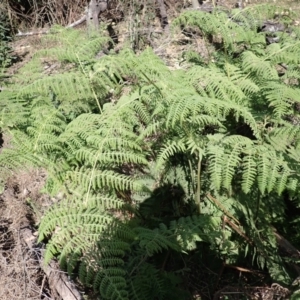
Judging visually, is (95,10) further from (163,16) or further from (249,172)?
(249,172)

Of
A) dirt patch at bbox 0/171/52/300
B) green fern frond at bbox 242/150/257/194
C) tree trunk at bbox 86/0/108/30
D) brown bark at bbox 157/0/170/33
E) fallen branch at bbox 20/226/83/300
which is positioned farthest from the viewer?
brown bark at bbox 157/0/170/33

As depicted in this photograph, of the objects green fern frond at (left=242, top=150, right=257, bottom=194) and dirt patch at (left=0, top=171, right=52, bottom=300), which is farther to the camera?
dirt patch at (left=0, top=171, right=52, bottom=300)

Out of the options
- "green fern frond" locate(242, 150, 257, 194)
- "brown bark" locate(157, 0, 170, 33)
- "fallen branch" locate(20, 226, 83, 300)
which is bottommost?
"fallen branch" locate(20, 226, 83, 300)

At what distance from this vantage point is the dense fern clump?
2.33 m

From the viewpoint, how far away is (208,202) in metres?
2.91

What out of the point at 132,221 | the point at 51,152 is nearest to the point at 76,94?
the point at 51,152

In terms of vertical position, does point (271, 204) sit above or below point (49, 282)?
above

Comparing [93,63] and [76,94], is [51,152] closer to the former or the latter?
[76,94]

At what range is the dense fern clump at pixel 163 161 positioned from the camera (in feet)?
7.64

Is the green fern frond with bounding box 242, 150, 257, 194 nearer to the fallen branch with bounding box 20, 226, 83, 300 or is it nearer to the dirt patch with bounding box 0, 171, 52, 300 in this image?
the fallen branch with bounding box 20, 226, 83, 300

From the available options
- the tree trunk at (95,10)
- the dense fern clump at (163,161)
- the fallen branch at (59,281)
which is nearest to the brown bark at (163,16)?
the tree trunk at (95,10)

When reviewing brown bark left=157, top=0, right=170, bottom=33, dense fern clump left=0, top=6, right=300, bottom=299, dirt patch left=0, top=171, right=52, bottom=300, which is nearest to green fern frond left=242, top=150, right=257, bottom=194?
dense fern clump left=0, top=6, right=300, bottom=299

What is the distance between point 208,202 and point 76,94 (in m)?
1.52

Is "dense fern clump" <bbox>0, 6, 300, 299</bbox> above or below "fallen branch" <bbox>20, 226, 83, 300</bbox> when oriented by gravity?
above
